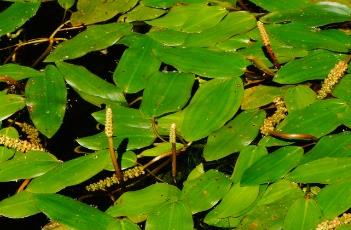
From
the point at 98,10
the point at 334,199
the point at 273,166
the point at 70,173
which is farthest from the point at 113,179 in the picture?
the point at 98,10

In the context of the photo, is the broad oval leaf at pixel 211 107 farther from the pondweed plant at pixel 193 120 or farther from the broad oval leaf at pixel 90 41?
the broad oval leaf at pixel 90 41

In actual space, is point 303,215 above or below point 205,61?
below

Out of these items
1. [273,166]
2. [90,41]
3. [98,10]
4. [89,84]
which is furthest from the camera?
[98,10]

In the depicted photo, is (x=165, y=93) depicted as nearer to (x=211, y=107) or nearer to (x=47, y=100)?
(x=211, y=107)

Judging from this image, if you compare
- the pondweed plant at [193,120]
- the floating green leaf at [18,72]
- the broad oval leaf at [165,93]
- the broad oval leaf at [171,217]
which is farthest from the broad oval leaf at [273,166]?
the floating green leaf at [18,72]

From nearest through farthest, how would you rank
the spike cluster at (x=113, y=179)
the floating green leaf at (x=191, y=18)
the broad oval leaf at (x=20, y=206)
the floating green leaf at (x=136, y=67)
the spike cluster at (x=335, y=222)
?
the spike cluster at (x=335, y=222) < the broad oval leaf at (x=20, y=206) < the spike cluster at (x=113, y=179) < the floating green leaf at (x=136, y=67) < the floating green leaf at (x=191, y=18)

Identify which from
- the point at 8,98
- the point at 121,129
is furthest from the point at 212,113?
the point at 8,98

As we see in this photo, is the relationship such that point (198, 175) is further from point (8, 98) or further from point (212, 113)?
point (8, 98)

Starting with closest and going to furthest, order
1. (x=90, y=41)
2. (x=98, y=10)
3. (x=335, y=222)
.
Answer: (x=335, y=222) < (x=90, y=41) < (x=98, y=10)
